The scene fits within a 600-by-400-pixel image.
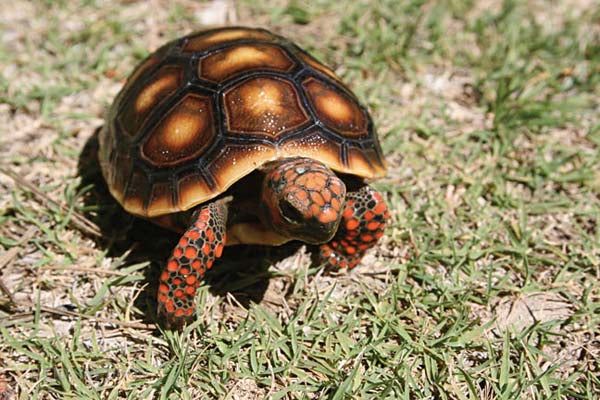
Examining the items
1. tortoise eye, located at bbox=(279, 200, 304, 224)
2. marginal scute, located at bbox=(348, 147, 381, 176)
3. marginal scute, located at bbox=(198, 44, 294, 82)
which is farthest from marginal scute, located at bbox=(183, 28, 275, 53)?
tortoise eye, located at bbox=(279, 200, 304, 224)

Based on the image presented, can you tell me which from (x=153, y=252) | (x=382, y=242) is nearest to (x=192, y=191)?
(x=153, y=252)

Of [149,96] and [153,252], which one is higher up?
[149,96]

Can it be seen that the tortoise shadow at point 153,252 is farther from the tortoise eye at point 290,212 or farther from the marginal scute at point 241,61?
the marginal scute at point 241,61

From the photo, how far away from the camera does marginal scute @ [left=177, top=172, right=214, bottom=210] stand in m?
3.31

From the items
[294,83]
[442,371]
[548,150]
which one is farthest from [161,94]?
[548,150]

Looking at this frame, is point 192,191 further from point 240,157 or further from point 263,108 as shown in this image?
point 263,108

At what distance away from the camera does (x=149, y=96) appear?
3744 millimetres

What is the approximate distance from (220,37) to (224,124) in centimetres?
77

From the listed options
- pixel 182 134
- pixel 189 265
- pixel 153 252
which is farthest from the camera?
pixel 153 252

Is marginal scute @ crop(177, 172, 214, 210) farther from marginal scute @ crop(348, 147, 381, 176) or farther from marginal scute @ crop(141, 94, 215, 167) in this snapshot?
marginal scute @ crop(348, 147, 381, 176)

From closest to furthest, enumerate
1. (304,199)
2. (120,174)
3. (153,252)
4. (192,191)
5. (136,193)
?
(304,199) → (192,191) → (136,193) → (120,174) → (153,252)

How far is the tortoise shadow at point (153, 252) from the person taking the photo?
367cm

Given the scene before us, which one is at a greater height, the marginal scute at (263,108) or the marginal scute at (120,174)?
the marginal scute at (263,108)

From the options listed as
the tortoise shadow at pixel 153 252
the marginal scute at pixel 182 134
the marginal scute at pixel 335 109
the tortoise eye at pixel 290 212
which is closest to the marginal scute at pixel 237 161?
the marginal scute at pixel 182 134
